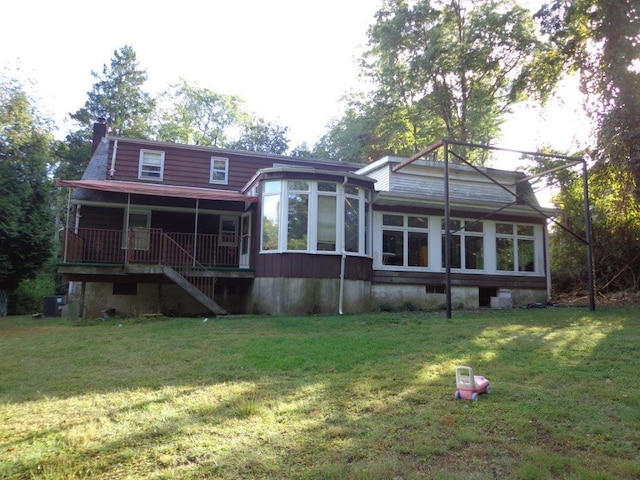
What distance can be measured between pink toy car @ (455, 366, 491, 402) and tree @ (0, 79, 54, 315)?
1984cm

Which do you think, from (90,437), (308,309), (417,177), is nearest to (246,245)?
(308,309)

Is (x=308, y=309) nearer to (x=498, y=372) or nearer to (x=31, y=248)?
(x=498, y=372)

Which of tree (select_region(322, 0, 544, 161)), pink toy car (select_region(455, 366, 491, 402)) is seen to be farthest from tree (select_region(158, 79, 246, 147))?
pink toy car (select_region(455, 366, 491, 402))

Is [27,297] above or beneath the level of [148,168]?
beneath

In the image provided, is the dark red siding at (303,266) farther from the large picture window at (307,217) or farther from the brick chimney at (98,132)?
the brick chimney at (98,132)

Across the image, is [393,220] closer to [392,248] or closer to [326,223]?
[392,248]

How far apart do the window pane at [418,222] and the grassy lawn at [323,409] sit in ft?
25.3

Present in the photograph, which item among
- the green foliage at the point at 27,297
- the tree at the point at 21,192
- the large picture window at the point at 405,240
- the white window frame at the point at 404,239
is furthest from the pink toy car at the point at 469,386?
the green foliage at the point at 27,297

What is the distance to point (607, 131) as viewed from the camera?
1335 cm

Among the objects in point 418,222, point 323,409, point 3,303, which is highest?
point 418,222

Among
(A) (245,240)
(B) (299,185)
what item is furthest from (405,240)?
(A) (245,240)

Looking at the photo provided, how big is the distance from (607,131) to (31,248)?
21.9 metres

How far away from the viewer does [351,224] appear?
43.0 ft

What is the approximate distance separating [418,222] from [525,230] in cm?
440
